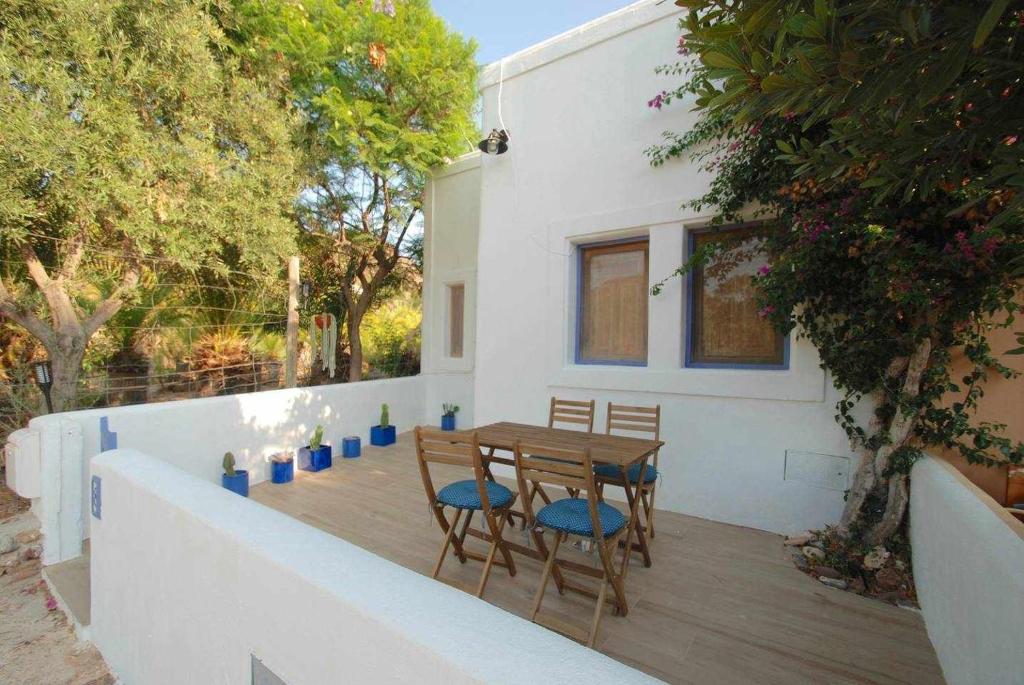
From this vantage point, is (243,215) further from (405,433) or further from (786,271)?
(786,271)

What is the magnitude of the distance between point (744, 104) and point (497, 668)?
1682 millimetres

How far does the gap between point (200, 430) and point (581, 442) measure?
3.72m

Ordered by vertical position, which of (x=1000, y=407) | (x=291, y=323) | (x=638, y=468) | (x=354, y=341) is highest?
(x=291, y=323)

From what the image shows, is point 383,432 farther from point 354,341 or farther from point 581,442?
point 581,442

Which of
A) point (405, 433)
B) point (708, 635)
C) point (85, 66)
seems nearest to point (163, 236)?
point (85, 66)

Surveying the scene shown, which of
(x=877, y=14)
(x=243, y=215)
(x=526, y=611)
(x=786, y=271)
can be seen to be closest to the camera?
(x=877, y=14)

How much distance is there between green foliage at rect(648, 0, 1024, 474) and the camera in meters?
1.21

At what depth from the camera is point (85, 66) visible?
15.2ft

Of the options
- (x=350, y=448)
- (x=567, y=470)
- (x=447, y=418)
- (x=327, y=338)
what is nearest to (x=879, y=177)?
(x=567, y=470)

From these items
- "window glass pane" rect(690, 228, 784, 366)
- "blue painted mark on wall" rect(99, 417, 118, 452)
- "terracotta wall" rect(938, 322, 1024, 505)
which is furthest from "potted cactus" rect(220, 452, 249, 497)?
"terracotta wall" rect(938, 322, 1024, 505)

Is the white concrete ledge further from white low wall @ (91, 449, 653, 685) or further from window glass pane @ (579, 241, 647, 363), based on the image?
white low wall @ (91, 449, 653, 685)

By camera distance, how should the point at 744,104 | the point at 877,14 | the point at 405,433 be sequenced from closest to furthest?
the point at 877,14 → the point at 744,104 → the point at 405,433

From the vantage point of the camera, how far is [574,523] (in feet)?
8.43

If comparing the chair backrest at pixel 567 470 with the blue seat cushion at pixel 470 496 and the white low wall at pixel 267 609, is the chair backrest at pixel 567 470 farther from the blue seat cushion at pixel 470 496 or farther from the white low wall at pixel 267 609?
the white low wall at pixel 267 609
